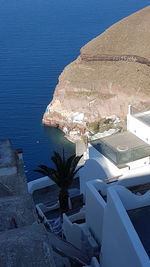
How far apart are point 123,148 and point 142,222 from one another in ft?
26.0

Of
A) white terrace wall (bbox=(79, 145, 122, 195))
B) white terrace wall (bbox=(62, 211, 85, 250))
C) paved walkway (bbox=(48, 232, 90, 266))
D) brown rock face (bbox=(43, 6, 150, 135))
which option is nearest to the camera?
paved walkway (bbox=(48, 232, 90, 266))

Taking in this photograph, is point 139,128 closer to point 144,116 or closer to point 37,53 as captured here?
point 144,116

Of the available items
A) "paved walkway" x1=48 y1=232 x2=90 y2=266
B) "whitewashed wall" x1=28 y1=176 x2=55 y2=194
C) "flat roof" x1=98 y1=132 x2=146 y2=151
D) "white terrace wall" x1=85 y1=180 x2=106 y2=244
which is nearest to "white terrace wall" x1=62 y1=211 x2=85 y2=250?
"white terrace wall" x1=85 y1=180 x2=106 y2=244

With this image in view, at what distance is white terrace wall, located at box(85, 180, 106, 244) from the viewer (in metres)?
12.6

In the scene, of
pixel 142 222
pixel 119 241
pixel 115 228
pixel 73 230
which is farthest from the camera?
pixel 73 230

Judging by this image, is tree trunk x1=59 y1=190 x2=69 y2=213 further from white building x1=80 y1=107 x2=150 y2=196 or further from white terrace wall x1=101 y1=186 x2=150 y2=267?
white terrace wall x1=101 y1=186 x2=150 y2=267

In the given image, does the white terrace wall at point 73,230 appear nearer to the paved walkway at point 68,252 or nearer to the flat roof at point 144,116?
the paved walkway at point 68,252

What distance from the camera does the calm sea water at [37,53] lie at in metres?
38.9

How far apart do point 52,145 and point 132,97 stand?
10379 millimetres

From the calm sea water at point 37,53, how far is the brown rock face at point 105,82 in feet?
8.16

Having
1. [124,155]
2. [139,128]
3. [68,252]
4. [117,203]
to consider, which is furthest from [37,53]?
[117,203]

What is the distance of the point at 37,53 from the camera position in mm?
66875

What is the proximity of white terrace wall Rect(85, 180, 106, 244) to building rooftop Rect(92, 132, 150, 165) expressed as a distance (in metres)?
3.84

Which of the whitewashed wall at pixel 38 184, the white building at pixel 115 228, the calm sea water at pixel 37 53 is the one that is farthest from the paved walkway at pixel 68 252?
the calm sea water at pixel 37 53
